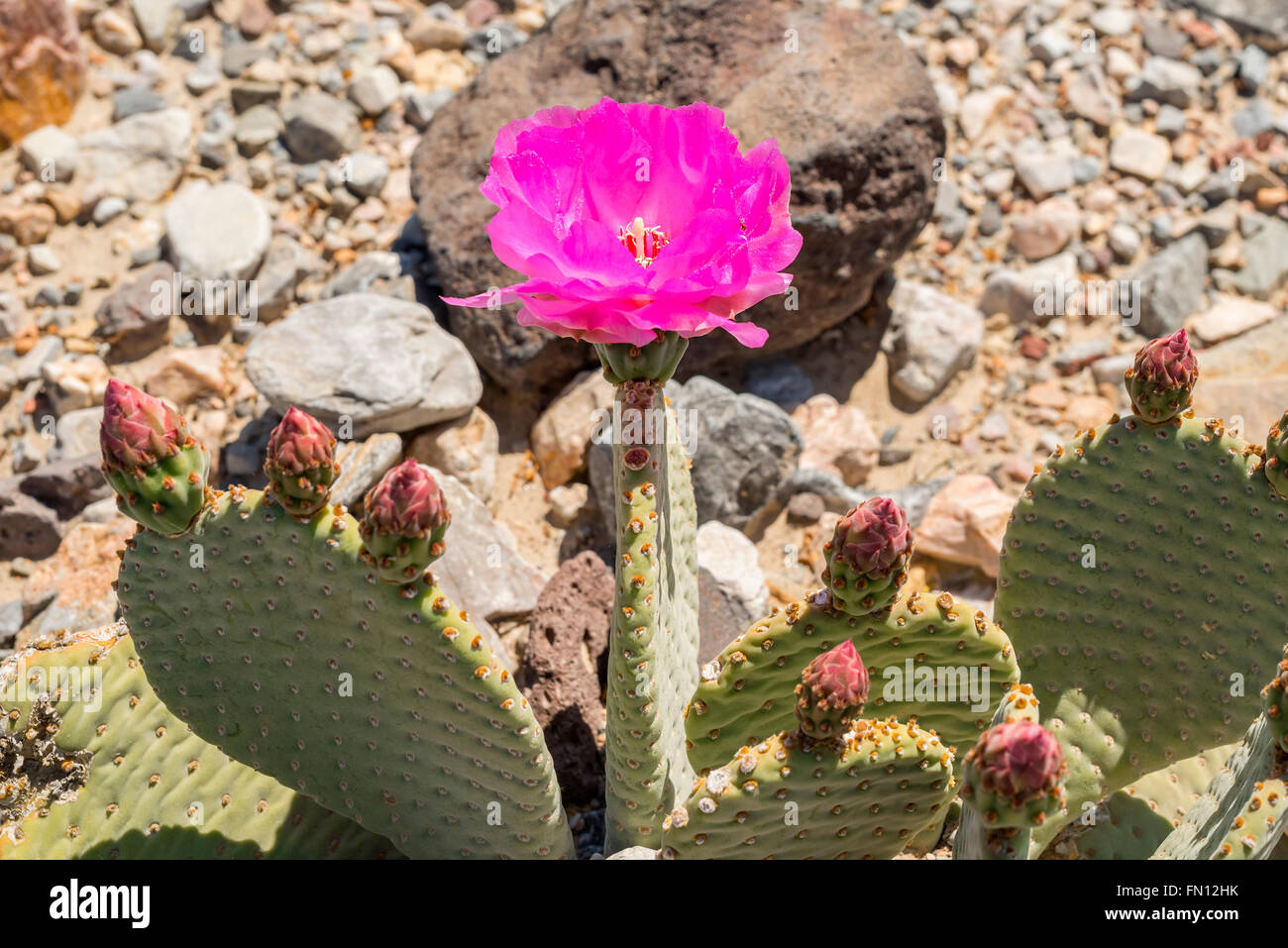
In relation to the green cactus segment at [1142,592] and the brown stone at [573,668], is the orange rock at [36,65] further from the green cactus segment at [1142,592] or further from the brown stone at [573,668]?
the green cactus segment at [1142,592]

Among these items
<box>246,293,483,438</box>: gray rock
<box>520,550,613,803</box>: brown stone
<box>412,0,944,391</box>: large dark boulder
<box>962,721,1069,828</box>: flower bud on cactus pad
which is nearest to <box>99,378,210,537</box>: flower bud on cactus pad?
<box>962,721,1069,828</box>: flower bud on cactus pad

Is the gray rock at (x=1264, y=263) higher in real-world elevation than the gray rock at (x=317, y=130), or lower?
lower

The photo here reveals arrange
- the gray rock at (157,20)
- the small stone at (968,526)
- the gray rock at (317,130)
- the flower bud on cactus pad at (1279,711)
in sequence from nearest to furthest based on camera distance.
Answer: the flower bud on cactus pad at (1279,711), the small stone at (968,526), the gray rock at (317,130), the gray rock at (157,20)

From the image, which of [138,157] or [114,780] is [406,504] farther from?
[138,157]

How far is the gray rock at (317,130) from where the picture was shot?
5.18m

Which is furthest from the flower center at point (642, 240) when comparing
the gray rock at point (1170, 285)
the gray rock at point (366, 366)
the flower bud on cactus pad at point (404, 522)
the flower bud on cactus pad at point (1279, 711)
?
the gray rock at point (1170, 285)

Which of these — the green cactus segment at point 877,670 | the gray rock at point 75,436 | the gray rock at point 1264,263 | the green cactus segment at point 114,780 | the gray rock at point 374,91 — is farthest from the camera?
the gray rock at point 374,91

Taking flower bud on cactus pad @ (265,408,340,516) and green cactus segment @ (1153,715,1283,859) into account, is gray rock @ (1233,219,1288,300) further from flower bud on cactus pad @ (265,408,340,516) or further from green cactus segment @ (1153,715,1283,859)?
flower bud on cactus pad @ (265,408,340,516)

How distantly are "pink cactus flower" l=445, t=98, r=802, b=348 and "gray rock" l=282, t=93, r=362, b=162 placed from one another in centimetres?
329

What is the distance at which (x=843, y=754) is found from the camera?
80.8 inches

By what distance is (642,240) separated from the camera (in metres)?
2.19

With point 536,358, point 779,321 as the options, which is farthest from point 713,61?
point 536,358

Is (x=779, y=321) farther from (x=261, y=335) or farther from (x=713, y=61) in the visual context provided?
(x=261, y=335)

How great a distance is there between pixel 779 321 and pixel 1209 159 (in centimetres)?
243
